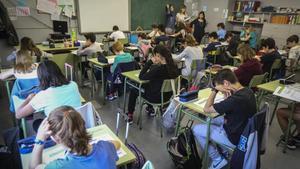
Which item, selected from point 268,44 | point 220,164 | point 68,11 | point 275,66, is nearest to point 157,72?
point 220,164

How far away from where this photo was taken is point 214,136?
87.7 inches

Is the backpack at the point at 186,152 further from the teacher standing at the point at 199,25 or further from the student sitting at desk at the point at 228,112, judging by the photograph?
the teacher standing at the point at 199,25

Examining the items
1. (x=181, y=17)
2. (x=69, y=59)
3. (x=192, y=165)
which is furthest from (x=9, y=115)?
(x=181, y=17)

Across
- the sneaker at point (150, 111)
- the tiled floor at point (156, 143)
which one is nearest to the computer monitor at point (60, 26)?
the tiled floor at point (156, 143)

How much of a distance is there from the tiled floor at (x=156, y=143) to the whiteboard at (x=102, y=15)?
4.12m

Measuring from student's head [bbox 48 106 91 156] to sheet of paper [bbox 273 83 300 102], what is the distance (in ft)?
8.24

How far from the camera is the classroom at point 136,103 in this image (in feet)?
4.84

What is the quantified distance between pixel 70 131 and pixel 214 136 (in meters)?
1.53

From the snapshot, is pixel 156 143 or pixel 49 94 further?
pixel 156 143

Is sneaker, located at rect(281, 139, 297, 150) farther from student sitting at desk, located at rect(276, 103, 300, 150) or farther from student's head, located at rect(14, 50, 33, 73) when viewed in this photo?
student's head, located at rect(14, 50, 33, 73)

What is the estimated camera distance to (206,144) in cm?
227

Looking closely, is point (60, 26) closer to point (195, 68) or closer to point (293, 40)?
point (195, 68)

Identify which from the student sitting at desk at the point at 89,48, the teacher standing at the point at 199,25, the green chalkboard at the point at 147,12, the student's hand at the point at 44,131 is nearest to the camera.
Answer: the student's hand at the point at 44,131

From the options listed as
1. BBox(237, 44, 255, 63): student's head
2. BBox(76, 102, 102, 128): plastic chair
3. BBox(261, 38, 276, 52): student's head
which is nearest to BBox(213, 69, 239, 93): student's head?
BBox(76, 102, 102, 128): plastic chair
